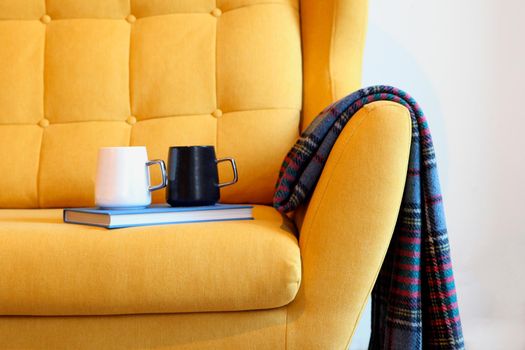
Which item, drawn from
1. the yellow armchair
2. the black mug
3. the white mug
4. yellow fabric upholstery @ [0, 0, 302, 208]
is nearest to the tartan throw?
the yellow armchair

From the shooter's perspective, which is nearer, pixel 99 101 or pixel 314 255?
pixel 314 255

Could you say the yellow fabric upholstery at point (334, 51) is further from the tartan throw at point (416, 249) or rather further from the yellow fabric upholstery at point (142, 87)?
the tartan throw at point (416, 249)

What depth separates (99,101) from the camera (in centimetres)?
165

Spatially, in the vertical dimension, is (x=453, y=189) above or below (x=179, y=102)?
below

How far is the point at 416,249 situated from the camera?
1.12 meters

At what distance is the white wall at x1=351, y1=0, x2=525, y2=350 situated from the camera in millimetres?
1858

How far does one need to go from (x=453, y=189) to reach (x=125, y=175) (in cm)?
102

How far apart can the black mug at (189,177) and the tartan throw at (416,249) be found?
0.66 feet

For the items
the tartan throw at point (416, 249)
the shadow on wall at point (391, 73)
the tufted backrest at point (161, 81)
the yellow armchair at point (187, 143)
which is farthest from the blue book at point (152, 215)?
the shadow on wall at point (391, 73)

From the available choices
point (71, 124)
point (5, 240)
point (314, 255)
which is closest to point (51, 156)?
point (71, 124)

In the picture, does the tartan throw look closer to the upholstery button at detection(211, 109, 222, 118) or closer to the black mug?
the black mug

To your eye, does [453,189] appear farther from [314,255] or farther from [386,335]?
[314,255]

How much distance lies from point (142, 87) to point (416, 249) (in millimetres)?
827

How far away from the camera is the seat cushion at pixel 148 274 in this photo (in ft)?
3.32
